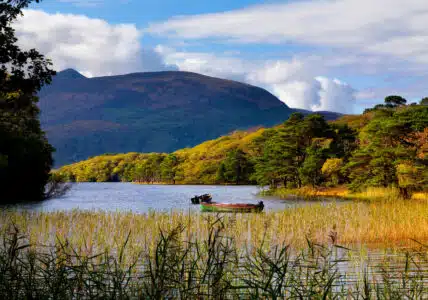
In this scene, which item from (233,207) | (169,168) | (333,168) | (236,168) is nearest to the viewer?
(233,207)

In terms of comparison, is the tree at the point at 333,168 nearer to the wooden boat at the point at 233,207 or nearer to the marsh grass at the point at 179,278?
the wooden boat at the point at 233,207

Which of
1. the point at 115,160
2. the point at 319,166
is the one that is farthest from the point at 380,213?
the point at 115,160

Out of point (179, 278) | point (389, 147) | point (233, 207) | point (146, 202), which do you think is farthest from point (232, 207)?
point (179, 278)

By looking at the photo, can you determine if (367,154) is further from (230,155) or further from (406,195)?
(230,155)

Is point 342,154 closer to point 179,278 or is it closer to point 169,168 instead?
point 179,278

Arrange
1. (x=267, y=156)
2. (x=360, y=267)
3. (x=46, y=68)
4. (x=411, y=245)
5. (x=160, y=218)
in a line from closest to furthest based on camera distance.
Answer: (x=360, y=267) < (x=46, y=68) < (x=411, y=245) < (x=160, y=218) < (x=267, y=156)

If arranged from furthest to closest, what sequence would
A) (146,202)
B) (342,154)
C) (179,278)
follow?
(342,154)
(146,202)
(179,278)

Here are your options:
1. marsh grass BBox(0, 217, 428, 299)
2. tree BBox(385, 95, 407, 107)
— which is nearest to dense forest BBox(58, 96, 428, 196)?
tree BBox(385, 95, 407, 107)

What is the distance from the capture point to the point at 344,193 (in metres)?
54.2

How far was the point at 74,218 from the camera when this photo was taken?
893 inches

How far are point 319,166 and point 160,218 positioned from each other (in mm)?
41201

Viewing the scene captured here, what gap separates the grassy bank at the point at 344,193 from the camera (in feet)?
140

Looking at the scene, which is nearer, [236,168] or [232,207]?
[232,207]

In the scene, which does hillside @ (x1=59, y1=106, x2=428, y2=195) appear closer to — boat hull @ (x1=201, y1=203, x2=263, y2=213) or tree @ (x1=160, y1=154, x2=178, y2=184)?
boat hull @ (x1=201, y1=203, x2=263, y2=213)
